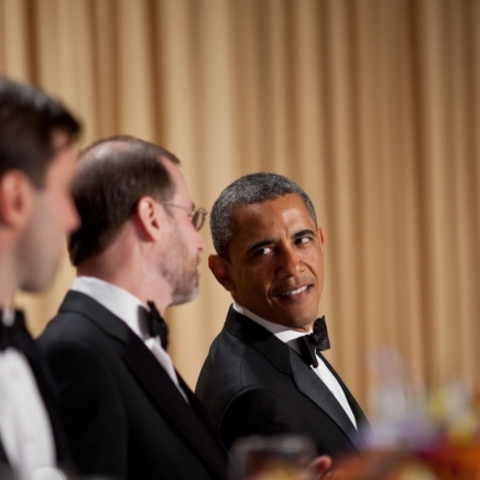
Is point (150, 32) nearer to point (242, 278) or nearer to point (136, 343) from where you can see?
point (242, 278)

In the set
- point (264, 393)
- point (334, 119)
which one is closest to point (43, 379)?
point (264, 393)

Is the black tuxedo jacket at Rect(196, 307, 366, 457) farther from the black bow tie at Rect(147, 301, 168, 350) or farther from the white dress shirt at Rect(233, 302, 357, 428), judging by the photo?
the black bow tie at Rect(147, 301, 168, 350)

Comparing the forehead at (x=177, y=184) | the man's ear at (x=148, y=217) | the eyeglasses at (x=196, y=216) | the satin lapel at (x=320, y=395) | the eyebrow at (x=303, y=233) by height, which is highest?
the forehead at (x=177, y=184)

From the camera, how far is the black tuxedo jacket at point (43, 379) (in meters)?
→ 1.41

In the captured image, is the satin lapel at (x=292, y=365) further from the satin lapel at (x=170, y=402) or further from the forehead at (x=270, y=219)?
the satin lapel at (x=170, y=402)

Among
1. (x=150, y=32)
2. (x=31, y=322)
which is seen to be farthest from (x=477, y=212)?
(x=31, y=322)

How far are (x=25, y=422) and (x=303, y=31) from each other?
3.49 m

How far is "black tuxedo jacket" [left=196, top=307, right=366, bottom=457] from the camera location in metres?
2.06

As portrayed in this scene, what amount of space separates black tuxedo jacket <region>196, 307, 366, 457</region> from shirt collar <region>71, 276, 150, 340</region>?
444mm

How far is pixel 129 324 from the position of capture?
1.74m

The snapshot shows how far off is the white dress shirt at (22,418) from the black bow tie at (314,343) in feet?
3.36

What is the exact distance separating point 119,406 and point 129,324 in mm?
196

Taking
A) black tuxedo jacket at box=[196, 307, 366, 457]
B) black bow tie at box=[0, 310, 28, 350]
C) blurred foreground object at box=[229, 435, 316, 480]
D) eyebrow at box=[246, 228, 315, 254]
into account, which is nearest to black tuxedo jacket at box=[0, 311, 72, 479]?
black bow tie at box=[0, 310, 28, 350]

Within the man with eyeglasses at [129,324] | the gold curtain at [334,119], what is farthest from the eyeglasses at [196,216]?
the gold curtain at [334,119]
